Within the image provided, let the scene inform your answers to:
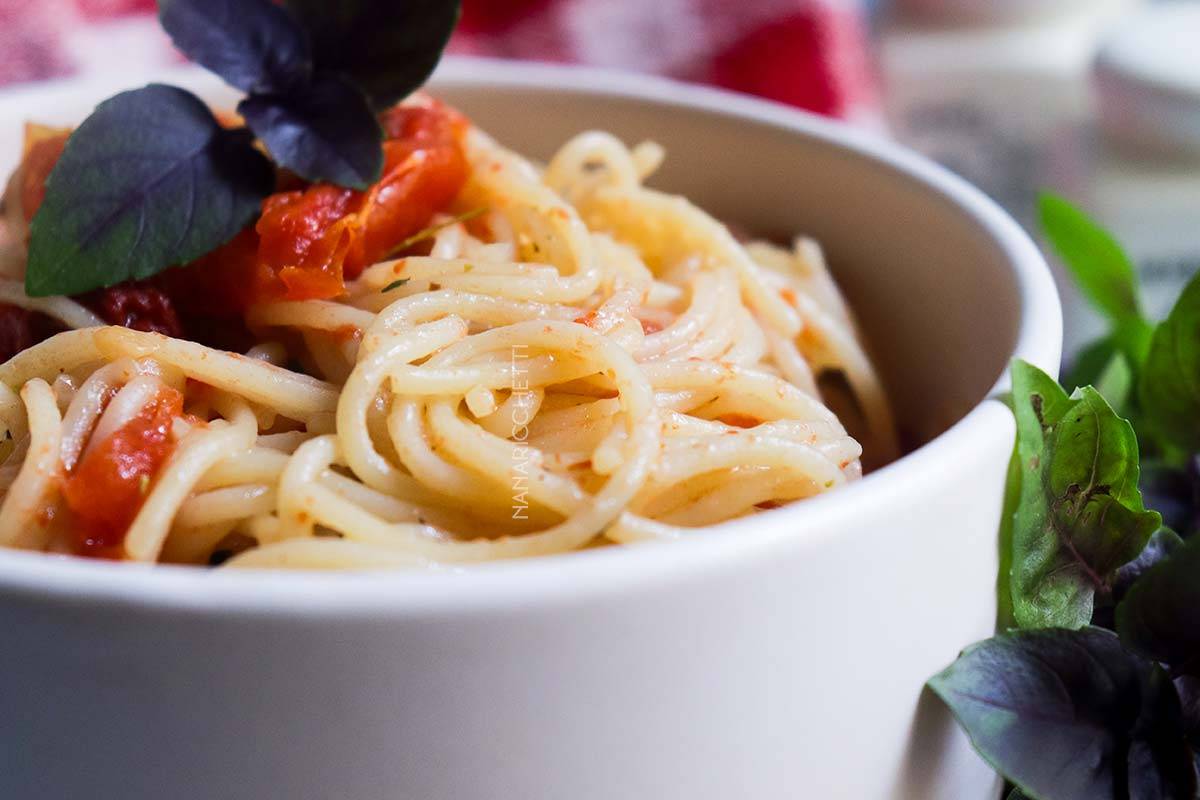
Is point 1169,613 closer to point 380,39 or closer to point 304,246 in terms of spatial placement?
point 304,246

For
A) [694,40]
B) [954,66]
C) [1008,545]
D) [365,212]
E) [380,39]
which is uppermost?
[380,39]

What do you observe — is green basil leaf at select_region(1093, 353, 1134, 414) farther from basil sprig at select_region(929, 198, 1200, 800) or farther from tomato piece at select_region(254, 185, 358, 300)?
tomato piece at select_region(254, 185, 358, 300)

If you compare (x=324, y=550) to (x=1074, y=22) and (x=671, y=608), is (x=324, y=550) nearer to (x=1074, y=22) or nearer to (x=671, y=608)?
(x=671, y=608)

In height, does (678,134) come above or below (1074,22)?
above

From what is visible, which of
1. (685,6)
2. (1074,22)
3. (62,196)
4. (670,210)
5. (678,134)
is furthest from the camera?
(1074,22)

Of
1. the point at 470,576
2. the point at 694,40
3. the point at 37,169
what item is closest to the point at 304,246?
the point at 37,169

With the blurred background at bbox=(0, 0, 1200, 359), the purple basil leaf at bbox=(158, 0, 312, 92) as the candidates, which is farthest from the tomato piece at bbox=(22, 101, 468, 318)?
the blurred background at bbox=(0, 0, 1200, 359)

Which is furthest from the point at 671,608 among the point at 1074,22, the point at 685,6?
the point at 1074,22
